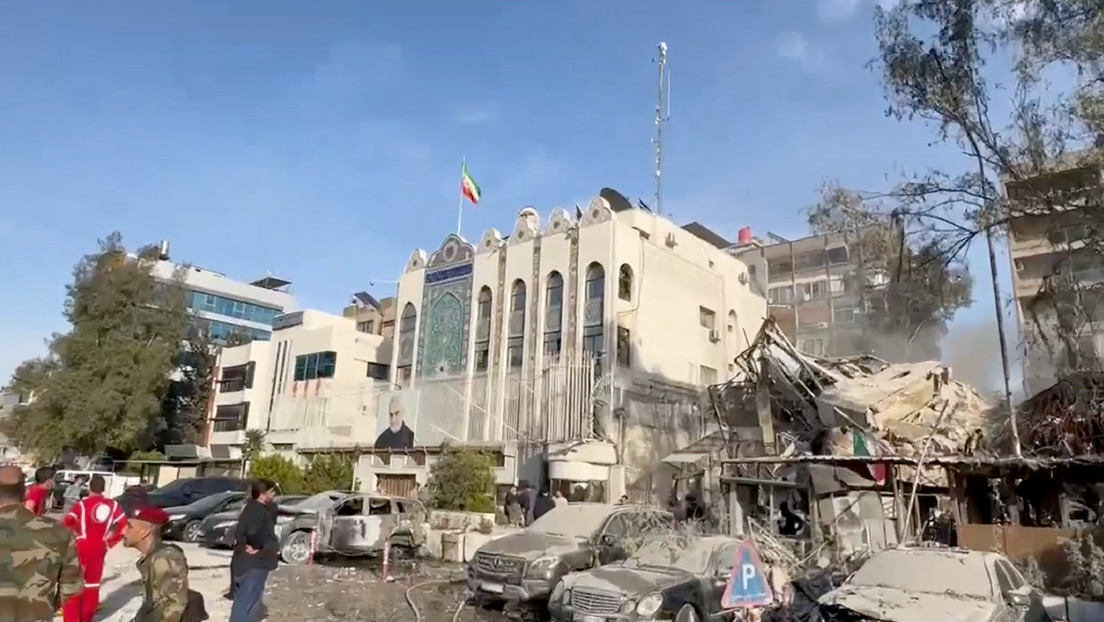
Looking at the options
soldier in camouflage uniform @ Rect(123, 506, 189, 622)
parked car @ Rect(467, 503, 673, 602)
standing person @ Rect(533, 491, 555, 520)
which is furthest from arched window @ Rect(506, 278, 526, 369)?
soldier in camouflage uniform @ Rect(123, 506, 189, 622)

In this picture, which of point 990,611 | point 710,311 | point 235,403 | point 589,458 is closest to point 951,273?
point 990,611

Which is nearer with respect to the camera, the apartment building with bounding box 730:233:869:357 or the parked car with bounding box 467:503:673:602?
the parked car with bounding box 467:503:673:602

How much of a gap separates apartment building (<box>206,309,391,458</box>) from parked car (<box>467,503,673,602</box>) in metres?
23.4

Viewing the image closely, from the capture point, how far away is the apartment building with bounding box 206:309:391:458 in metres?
37.2

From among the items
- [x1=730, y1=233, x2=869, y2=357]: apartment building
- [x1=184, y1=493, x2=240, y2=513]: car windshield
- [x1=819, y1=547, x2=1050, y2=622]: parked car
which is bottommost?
[x1=819, y1=547, x2=1050, y2=622]: parked car

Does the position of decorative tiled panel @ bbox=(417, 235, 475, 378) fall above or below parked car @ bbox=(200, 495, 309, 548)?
above

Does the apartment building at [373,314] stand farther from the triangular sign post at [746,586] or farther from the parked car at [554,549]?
the triangular sign post at [746,586]

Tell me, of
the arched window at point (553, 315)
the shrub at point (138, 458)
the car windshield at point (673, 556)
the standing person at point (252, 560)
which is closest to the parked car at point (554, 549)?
the car windshield at point (673, 556)

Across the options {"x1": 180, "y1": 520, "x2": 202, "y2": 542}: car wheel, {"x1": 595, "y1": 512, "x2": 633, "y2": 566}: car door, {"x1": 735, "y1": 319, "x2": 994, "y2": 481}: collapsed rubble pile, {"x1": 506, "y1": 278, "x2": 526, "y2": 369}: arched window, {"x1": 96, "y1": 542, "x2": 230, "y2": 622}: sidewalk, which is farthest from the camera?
{"x1": 506, "y1": 278, "x2": 526, "y2": 369}: arched window

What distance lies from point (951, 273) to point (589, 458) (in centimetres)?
1248

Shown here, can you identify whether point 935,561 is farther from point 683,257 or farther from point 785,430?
point 683,257

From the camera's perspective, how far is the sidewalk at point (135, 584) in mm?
10000

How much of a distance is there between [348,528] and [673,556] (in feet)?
29.6

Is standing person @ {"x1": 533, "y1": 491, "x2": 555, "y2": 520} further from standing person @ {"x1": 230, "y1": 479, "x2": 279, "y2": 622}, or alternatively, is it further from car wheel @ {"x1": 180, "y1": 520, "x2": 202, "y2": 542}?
standing person @ {"x1": 230, "y1": 479, "x2": 279, "y2": 622}
